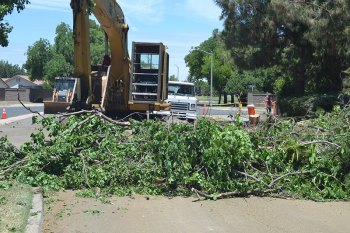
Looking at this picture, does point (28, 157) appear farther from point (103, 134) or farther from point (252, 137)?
point (252, 137)

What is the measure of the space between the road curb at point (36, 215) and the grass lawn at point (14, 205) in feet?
0.20

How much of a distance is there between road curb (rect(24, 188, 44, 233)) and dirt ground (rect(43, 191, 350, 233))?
13 cm

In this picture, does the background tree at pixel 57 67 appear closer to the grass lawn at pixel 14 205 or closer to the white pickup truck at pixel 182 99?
the white pickup truck at pixel 182 99

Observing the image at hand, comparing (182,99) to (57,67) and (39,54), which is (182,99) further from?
(39,54)

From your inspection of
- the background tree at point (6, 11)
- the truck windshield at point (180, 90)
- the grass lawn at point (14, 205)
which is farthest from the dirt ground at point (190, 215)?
the truck windshield at point (180, 90)

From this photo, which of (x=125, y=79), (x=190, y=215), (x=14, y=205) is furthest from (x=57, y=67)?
(x=190, y=215)

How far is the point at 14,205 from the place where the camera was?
7.40m

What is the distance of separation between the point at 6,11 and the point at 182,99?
1705 cm

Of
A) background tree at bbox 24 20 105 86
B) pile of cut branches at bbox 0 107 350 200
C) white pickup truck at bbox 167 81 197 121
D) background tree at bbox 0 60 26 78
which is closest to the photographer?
pile of cut branches at bbox 0 107 350 200

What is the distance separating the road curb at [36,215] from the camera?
6.46m

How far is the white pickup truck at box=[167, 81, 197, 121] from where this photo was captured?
25750mm

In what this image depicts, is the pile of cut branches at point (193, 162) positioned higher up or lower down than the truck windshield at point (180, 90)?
lower down

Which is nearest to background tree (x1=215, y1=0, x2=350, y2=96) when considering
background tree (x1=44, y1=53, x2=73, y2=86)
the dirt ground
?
the dirt ground

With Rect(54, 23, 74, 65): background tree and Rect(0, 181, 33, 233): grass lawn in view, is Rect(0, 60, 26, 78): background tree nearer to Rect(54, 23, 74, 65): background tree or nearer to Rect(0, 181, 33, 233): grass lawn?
Rect(54, 23, 74, 65): background tree
